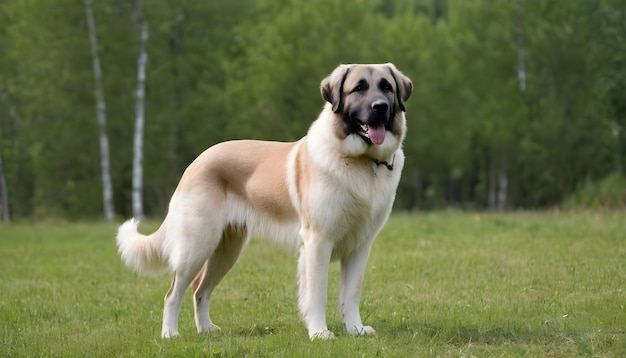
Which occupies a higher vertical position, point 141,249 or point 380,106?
point 380,106

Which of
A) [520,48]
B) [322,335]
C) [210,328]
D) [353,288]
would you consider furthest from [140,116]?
[322,335]

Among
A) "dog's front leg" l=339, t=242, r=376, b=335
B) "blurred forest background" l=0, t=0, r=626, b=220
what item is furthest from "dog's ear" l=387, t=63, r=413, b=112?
"blurred forest background" l=0, t=0, r=626, b=220

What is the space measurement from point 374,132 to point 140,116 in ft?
75.1

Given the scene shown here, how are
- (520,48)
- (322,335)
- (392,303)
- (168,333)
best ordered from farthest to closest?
(520,48), (392,303), (168,333), (322,335)

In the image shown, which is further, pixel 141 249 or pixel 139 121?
pixel 139 121

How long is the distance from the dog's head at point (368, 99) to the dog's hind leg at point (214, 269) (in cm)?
146

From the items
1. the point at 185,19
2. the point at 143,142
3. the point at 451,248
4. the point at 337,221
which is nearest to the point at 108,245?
the point at 451,248

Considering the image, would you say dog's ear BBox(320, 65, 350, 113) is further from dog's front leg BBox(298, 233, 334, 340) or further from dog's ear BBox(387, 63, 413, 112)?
dog's front leg BBox(298, 233, 334, 340)

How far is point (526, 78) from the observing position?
34219 millimetres

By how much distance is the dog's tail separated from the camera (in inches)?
251

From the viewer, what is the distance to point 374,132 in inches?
215

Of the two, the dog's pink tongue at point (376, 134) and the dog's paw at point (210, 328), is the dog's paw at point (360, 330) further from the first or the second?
the dog's pink tongue at point (376, 134)

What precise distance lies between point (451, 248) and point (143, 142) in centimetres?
2072

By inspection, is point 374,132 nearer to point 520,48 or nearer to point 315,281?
point 315,281
